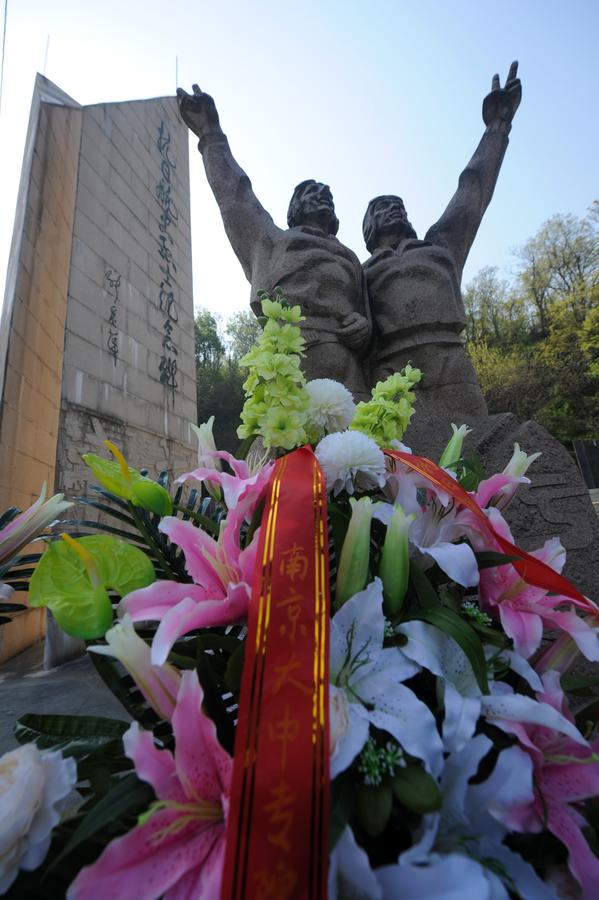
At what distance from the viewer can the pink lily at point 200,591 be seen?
47 centimetres

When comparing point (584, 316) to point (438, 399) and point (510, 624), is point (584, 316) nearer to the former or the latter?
point (438, 399)

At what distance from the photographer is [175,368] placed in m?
7.37

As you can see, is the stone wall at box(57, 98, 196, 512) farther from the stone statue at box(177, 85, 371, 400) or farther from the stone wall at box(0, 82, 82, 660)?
the stone statue at box(177, 85, 371, 400)

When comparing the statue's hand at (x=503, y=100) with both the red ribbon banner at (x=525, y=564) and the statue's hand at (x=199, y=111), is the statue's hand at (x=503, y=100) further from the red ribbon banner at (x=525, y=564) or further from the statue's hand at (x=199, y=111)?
the red ribbon banner at (x=525, y=564)

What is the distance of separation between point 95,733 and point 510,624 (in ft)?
1.71

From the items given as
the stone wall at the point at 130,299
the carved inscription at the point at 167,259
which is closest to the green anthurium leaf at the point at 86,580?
the stone wall at the point at 130,299

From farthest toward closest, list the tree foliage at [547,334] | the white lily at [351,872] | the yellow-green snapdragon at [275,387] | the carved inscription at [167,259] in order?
the tree foliage at [547,334], the carved inscription at [167,259], the yellow-green snapdragon at [275,387], the white lily at [351,872]

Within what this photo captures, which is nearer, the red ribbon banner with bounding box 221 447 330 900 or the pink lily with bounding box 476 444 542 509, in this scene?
the red ribbon banner with bounding box 221 447 330 900

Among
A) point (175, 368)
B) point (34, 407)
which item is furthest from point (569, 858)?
point (175, 368)

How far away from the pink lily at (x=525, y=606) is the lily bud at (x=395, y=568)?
0.13 m

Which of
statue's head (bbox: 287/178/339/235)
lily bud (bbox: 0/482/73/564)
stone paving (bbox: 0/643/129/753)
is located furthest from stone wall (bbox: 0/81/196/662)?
lily bud (bbox: 0/482/73/564)

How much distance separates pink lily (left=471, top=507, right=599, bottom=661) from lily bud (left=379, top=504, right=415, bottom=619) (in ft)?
0.41

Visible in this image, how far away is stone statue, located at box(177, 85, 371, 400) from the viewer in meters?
2.28

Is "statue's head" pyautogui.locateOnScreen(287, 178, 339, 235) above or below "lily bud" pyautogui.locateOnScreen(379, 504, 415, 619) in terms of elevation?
above
